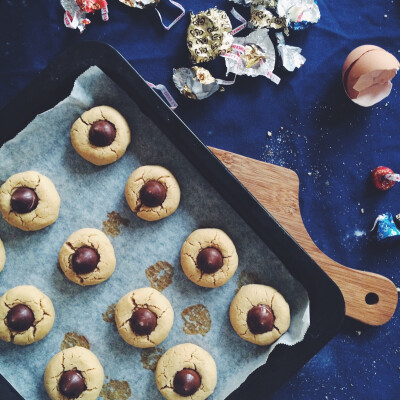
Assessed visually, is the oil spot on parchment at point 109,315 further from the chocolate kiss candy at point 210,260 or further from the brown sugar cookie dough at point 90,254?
the chocolate kiss candy at point 210,260

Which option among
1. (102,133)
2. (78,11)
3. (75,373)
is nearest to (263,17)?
(78,11)

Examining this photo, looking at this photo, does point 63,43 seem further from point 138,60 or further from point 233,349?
point 233,349

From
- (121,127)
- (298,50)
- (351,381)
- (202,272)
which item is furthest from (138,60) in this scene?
(351,381)

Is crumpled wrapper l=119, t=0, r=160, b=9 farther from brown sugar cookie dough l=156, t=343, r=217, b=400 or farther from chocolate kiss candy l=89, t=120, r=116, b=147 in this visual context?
brown sugar cookie dough l=156, t=343, r=217, b=400

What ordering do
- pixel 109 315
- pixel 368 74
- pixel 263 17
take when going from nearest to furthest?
pixel 109 315, pixel 368 74, pixel 263 17

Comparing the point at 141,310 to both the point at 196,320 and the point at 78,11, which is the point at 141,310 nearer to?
the point at 196,320
